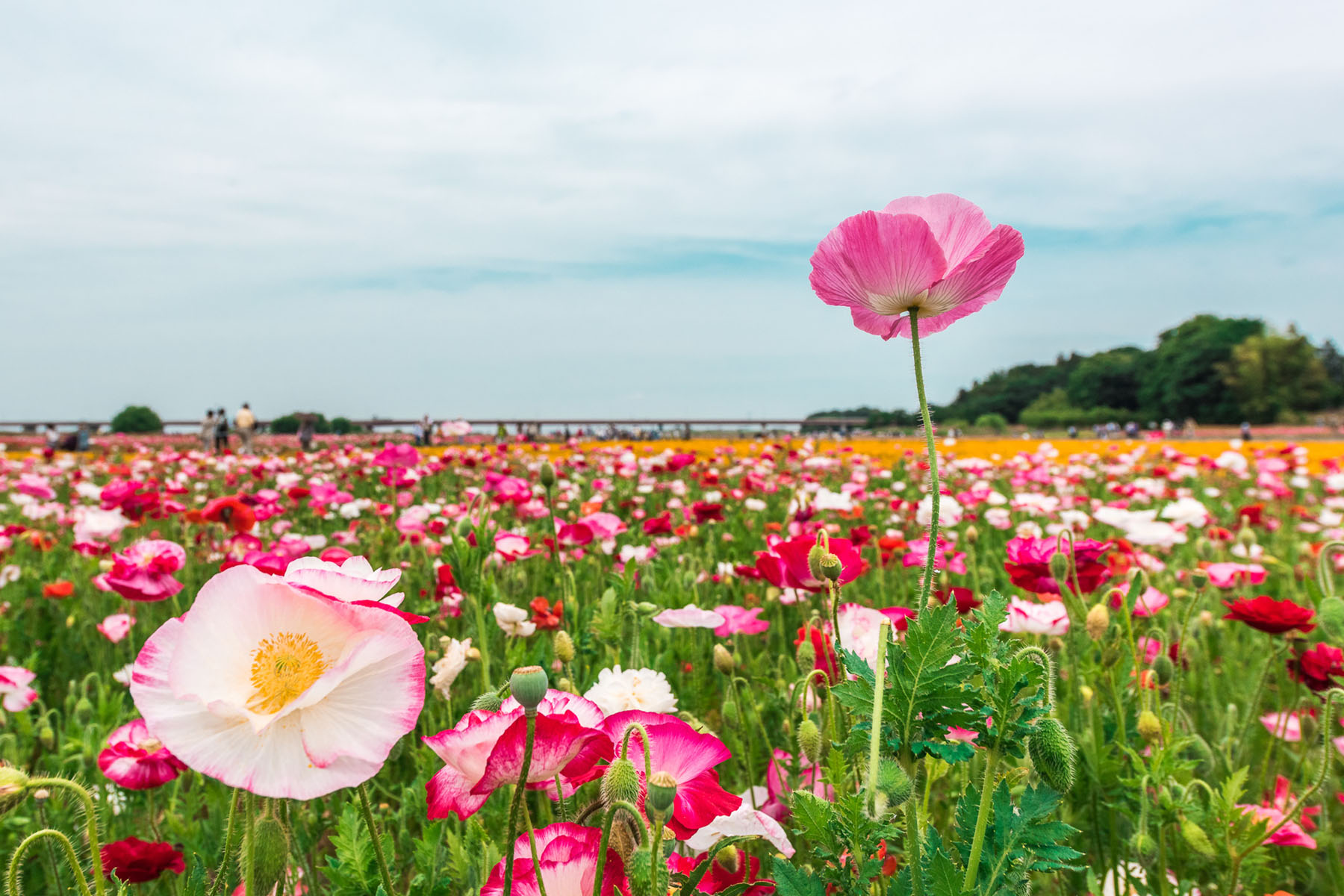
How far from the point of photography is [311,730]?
0.58 metres

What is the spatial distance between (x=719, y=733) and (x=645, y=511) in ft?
12.6

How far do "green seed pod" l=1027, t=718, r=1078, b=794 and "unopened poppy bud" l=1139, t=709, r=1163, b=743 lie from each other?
0.71 meters

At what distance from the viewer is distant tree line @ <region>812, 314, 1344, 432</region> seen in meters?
54.2

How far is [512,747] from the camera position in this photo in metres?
0.69

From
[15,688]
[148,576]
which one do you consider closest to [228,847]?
[148,576]

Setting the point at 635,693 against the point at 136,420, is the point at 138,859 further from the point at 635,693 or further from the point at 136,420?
the point at 136,420

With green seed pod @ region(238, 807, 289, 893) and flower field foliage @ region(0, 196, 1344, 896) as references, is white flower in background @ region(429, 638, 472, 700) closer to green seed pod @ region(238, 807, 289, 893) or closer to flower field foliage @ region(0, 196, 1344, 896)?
flower field foliage @ region(0, 196, 1344, 896)

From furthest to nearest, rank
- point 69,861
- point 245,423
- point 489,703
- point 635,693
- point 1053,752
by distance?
point 245,423 → point 635,693 → point 489,703 → point 1053,752 → point 69,861

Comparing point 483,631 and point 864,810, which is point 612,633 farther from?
point 864,810

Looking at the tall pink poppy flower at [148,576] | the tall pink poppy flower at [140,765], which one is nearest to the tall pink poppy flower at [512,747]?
the tall pink poppy flower at [140,765]

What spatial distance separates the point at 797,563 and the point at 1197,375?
75100 mm

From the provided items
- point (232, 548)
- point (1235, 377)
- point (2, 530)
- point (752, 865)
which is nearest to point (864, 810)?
point (752, 865)

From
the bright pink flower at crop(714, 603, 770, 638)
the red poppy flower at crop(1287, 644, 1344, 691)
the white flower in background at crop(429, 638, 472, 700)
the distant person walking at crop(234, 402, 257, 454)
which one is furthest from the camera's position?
the distant person walking at crop(234, 402, 257, 454)

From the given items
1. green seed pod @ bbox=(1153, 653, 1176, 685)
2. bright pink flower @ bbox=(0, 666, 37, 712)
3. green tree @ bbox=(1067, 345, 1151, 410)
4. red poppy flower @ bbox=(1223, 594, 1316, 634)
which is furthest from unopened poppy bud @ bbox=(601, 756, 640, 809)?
green tree @ bbox=(1067, 345, 1151, 410)
